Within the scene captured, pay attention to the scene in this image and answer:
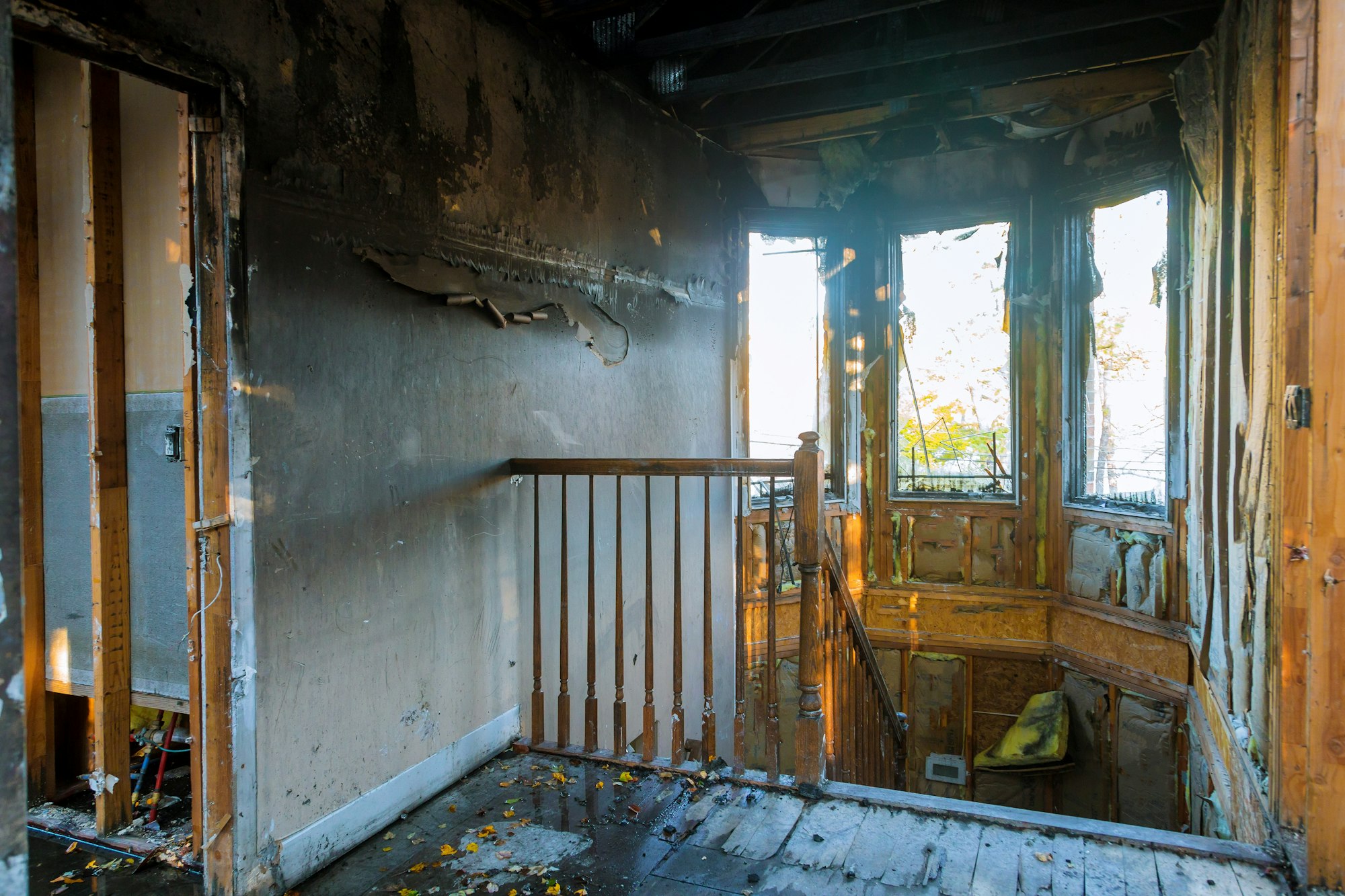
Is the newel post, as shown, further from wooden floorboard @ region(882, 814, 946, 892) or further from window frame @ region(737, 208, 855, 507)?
window frame @ region(737, 208, 855, 507)

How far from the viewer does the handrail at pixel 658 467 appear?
2.21 meters

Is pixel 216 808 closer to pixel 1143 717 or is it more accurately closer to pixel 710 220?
pixel 710 220

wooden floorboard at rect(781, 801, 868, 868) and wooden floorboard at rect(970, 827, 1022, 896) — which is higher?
wooden floorboard at rect(970, 827, 1022, 896)

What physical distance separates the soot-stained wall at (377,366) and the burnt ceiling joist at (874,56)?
1.39ft

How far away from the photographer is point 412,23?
7.59ft

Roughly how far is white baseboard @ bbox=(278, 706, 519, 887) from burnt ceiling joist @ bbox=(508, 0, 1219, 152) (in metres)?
2.49

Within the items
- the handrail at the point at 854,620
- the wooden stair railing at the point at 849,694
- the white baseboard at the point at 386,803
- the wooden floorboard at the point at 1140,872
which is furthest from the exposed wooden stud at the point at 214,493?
the wooden floorboard at the point at 1140,872

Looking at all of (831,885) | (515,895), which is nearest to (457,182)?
(515,895)

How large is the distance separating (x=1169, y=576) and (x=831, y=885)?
2.90m

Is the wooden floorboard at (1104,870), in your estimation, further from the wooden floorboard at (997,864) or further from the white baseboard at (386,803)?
the white baseboard at (386,803)

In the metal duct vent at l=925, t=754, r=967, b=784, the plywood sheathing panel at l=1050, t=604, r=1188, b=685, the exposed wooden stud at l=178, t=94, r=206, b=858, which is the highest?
the exposed wooden stud at l=178, t=94, r=206, b=858

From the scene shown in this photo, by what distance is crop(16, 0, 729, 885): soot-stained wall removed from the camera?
184 cm

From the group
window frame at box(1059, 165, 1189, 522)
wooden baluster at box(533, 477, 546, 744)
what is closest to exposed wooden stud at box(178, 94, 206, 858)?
wooden baluster at box(533, 477, 546, 744)

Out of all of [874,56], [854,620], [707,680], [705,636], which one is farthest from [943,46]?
[707,680]
